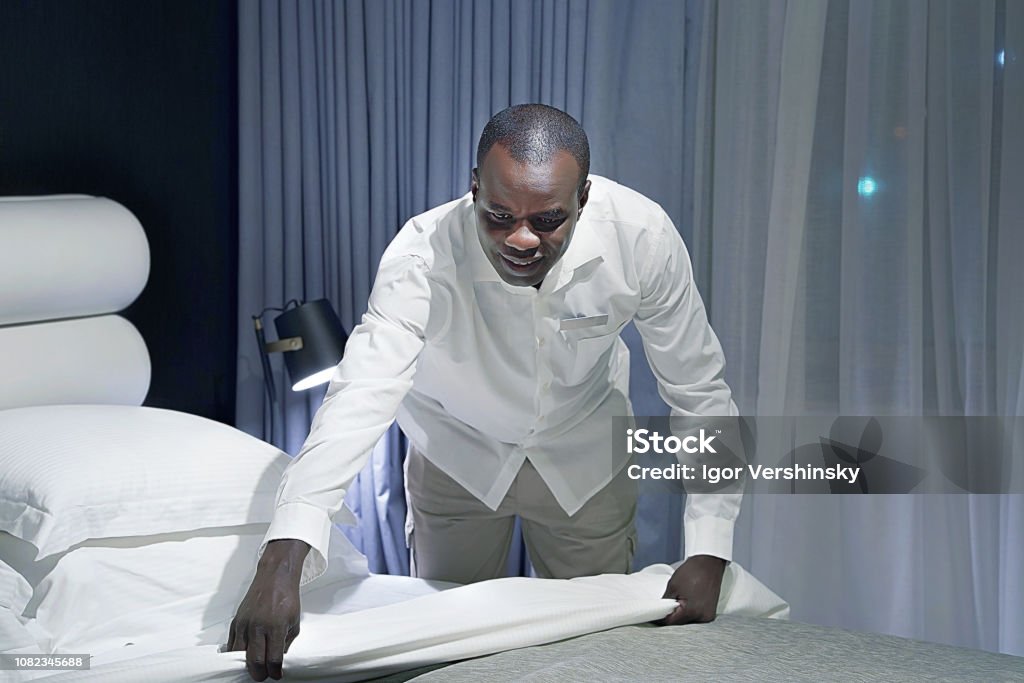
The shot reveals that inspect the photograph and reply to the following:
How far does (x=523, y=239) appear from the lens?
5.47ft

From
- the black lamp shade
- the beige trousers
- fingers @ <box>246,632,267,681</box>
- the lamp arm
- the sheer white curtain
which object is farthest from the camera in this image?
the lamp arm

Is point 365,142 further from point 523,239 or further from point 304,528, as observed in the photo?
point 304,528

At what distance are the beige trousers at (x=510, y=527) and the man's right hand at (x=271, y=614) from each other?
0.64 metres

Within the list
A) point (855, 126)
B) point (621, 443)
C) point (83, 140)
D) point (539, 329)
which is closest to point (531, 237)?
point (539, 329)

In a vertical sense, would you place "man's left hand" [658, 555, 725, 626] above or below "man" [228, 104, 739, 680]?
below

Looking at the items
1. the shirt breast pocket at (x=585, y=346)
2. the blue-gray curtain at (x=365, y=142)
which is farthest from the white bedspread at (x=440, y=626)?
the blue-gray curtain at (x=365, y=142)

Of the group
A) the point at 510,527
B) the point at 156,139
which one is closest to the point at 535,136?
the point at 510,527

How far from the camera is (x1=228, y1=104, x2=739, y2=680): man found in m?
1.64

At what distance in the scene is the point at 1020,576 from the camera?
237 centimetres

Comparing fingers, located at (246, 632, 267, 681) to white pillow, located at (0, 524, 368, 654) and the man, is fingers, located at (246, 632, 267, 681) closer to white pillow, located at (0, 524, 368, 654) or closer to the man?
the man

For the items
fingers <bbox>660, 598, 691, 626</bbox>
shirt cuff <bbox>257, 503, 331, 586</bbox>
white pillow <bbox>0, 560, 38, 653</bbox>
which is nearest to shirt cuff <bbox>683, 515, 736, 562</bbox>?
fingers <bbox>660, 598, 691, 626</bbox>

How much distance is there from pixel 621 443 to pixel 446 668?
72 centimetres

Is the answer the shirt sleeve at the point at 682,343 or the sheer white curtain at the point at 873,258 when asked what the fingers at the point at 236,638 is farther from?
the sheer white curtain at the point at 873,258

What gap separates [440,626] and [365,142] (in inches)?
69.4
